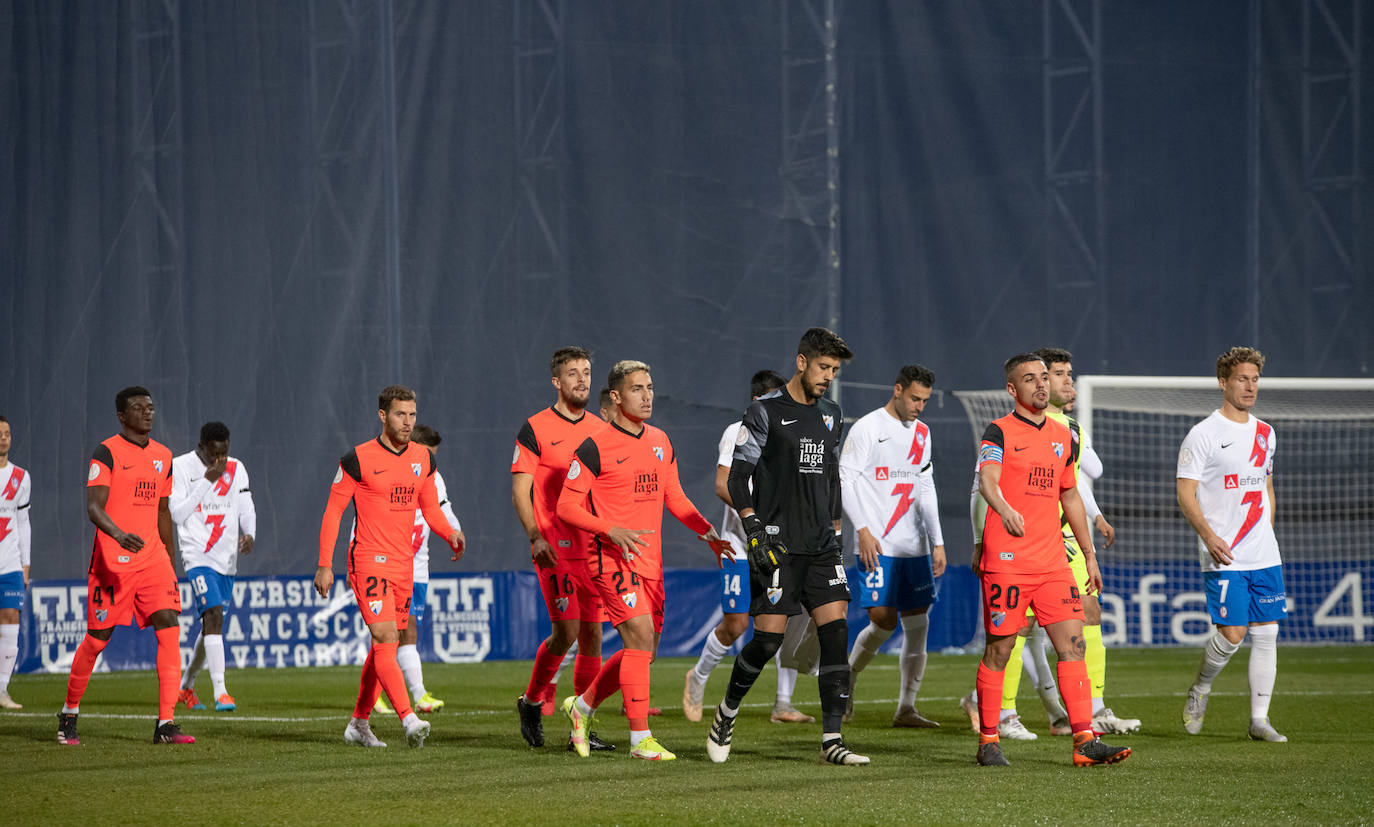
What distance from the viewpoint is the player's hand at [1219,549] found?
934 cm

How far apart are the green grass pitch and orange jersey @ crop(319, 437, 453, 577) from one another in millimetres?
1132

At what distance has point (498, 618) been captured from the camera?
59.2ft

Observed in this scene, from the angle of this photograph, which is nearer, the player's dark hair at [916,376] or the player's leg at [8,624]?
the player's dark hair at [916,376]

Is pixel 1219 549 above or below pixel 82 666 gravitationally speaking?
above

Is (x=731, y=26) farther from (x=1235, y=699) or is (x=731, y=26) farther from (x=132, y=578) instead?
(x=132, y=578)

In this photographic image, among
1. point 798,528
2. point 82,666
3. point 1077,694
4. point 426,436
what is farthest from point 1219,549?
point 82,666

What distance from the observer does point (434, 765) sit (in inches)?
328

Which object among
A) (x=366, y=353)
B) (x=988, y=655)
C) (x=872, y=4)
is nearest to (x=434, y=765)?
(x=988, y=655)

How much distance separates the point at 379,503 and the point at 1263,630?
17.7 feet

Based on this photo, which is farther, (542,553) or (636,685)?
(542,553)

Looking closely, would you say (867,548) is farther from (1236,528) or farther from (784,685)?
(1236,528)

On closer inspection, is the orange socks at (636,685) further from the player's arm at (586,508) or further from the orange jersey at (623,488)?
the player's arm at (586,508)

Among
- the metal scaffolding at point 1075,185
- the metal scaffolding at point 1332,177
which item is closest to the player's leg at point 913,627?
the metal scaffolding at point 1075,185

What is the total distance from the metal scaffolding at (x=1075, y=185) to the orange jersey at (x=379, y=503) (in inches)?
536
